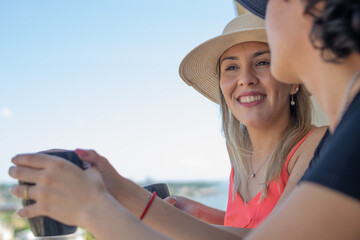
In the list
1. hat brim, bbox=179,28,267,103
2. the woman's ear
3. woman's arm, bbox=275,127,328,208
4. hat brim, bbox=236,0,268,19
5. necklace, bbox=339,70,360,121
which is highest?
hat brim, bbox=236,0,268,19

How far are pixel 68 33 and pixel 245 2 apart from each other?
50.6m

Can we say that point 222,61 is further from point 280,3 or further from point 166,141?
point 166,141

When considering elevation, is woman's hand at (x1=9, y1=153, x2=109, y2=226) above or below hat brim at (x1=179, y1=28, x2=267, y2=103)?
below

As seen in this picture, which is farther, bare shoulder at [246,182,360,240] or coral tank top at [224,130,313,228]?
coral tank top at [224,130,313,228]

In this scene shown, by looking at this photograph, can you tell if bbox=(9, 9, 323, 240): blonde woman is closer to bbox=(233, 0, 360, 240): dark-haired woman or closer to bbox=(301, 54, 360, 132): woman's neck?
bbox=(233, 0, 360, 240): dark-haired woman

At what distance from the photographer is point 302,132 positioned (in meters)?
1.56

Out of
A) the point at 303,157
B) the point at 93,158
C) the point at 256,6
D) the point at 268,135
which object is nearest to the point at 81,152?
the point at 93,158

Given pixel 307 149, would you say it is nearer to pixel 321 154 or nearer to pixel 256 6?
pixel 256 6

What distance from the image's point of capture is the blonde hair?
1.53 metres

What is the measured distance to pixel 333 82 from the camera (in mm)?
657

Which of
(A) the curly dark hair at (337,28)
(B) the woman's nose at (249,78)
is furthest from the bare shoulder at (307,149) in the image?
(A) the curly dark hair at (337,28)

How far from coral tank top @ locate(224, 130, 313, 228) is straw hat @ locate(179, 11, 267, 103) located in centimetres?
46

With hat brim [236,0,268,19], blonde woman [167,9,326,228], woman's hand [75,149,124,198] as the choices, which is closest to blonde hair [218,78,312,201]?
blonde woman [167,9,326,228]

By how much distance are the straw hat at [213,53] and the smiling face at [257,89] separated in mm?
50
